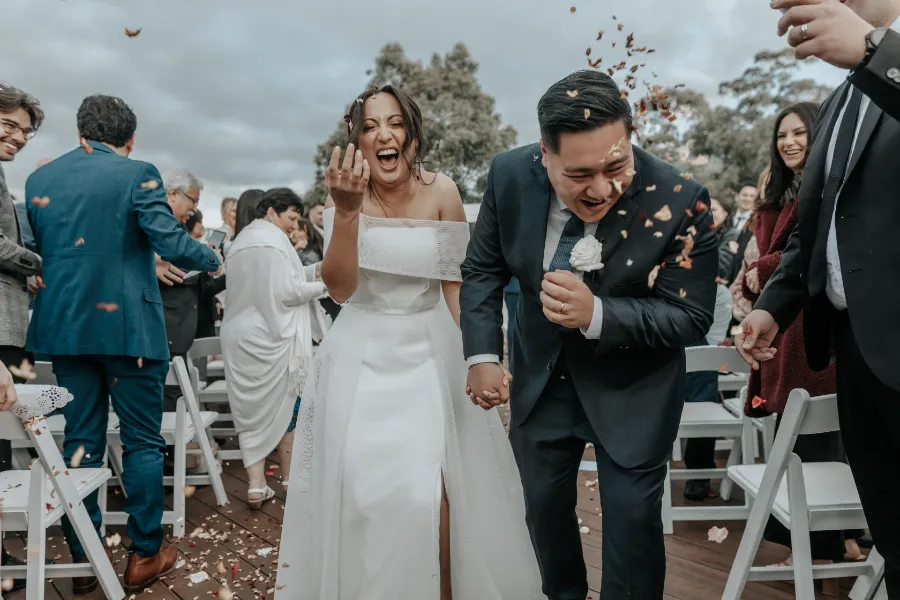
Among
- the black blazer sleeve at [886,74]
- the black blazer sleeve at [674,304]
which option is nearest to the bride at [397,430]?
the black blazer sleeve at [674,304]

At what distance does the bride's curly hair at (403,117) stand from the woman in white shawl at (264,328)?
6.10 ft

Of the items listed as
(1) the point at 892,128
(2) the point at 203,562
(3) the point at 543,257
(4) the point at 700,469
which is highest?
(1) the point at 892,128

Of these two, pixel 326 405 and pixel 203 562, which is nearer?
pixel 326 405

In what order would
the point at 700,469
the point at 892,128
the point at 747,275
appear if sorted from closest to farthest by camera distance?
the point at 892,128, the point at 747,275, the point at 700,469

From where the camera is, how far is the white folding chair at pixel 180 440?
3717 millimetres

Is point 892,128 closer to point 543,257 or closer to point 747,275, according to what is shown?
point 543,257

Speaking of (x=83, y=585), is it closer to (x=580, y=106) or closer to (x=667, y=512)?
Result: (x=667, y=512)

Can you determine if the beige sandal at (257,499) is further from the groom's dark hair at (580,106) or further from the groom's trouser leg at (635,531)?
the groom's dark hair at (580,106)

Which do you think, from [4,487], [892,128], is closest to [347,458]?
[4,487]

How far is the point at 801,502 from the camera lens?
225 centimetres

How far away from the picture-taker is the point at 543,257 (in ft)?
6.70

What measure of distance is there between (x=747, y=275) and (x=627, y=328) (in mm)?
1432

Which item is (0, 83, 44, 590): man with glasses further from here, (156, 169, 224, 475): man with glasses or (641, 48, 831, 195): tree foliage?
(641, 48, 831, 195): tree foliage

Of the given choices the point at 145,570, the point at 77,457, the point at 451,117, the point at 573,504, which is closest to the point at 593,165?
the point at 573,504
